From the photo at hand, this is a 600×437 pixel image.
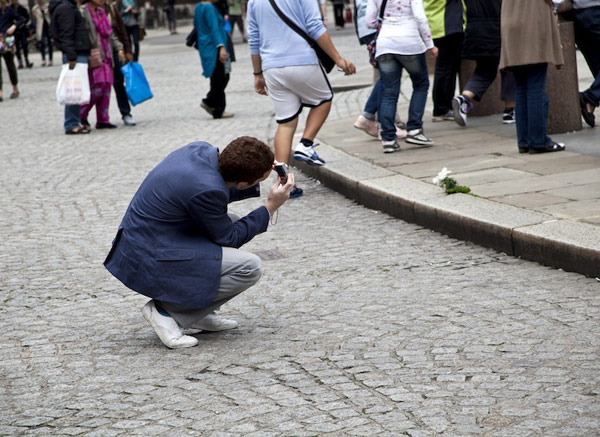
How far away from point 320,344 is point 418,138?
4963 mm

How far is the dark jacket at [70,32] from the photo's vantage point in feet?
43.0

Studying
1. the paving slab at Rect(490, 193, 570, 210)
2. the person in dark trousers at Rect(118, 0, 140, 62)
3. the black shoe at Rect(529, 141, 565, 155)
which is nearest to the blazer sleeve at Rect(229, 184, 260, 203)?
the paving slab at Rect(490, 193, 570, 210)

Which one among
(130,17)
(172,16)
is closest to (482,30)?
(130,17)

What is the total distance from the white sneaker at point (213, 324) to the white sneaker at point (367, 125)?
5.30m

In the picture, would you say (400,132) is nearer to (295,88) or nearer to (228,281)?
(295,88)

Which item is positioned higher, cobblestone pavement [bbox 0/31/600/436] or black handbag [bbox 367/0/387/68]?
black handbag [bbox 367/0/387/68]

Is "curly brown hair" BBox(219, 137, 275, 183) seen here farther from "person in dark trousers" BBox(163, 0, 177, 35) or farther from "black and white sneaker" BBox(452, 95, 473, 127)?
"person in dark trousers" BBox(163, 0, 177, 35)

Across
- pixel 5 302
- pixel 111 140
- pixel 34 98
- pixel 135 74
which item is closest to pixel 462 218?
pixel 5 302

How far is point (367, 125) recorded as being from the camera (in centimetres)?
1027

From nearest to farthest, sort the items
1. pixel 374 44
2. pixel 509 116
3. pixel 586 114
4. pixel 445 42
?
1. pixel 586 114
2. pixel 374 44
3. pixel 509 116
4. pixel 445 42

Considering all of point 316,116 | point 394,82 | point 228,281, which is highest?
point 394,82

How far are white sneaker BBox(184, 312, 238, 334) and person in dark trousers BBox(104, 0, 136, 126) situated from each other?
9.24m

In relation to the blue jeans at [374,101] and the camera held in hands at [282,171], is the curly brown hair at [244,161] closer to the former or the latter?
the camera held in hands at [282,171]

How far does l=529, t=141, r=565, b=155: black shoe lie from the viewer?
8617 millimetres
